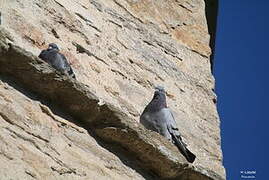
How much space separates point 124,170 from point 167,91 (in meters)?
1.18

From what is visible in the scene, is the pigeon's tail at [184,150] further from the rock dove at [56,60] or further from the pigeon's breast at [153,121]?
the rock dove at [56,60]

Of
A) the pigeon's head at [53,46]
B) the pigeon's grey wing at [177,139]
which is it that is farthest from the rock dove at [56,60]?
the pigeon's grey wing at [177,139]

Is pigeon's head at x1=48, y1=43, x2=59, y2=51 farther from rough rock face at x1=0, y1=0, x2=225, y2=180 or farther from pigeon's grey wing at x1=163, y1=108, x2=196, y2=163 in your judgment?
pigeon's grey wing at x1=163, y1=108, x2=196, y2=163

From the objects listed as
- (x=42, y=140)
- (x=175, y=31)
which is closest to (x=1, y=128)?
(x=42, y=140)

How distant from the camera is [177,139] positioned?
13.1ft

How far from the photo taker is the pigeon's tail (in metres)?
3.89

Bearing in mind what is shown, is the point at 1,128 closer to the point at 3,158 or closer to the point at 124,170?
the point at 3,158

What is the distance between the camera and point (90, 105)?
11.6 ft

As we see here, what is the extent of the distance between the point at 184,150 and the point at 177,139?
102 millimetres

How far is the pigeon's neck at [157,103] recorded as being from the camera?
13.3 feet

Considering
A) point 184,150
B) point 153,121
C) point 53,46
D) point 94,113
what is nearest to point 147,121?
point 153,121

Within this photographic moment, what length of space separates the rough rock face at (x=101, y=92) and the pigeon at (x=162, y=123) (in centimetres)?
9

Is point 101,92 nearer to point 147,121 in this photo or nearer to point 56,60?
point 147,121

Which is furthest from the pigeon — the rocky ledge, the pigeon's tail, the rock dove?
the rock dove
